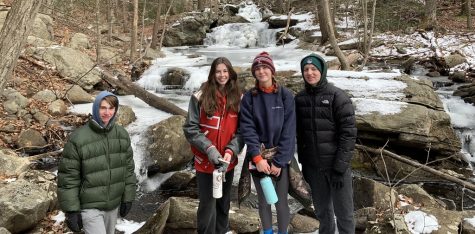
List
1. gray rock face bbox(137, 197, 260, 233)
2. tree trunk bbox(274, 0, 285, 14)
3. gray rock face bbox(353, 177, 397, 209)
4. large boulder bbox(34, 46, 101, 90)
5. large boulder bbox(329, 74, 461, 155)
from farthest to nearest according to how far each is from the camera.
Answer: tree trunk bbox(274, 0, 285, 14), large boulder bbox(34, 46, 101, 90), large boulder bbox(329, 74, 461, 155), gray rock face bbox(353, 177, 397, 209), gray rock face bbox(137, 197, 260, 233)

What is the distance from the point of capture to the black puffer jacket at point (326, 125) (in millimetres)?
3393

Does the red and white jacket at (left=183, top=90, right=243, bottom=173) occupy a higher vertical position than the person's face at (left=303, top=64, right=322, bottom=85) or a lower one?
lower

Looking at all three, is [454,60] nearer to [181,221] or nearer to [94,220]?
[181,221]

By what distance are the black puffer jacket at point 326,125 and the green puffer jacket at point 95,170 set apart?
1.70 meters

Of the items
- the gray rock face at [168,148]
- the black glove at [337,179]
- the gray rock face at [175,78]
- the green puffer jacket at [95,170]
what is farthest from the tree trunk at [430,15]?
the green puffer jacket at [95,170]

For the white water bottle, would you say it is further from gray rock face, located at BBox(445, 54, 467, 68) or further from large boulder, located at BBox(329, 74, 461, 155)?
gray rock face, located at BBox(445, 54, 467, 68)

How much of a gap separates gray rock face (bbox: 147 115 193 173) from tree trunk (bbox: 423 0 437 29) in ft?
48.0

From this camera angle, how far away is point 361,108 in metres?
7.85

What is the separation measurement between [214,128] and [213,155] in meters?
0.31

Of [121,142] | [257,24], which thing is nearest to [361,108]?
[121,142]

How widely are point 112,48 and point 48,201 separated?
13967mm

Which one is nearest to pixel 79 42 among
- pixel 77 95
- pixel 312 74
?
pixel 77 95

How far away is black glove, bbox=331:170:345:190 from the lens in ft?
11.4

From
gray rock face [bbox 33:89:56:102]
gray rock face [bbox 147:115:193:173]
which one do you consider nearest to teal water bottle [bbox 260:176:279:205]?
gray rock face [bbox 147:115:193:173]
